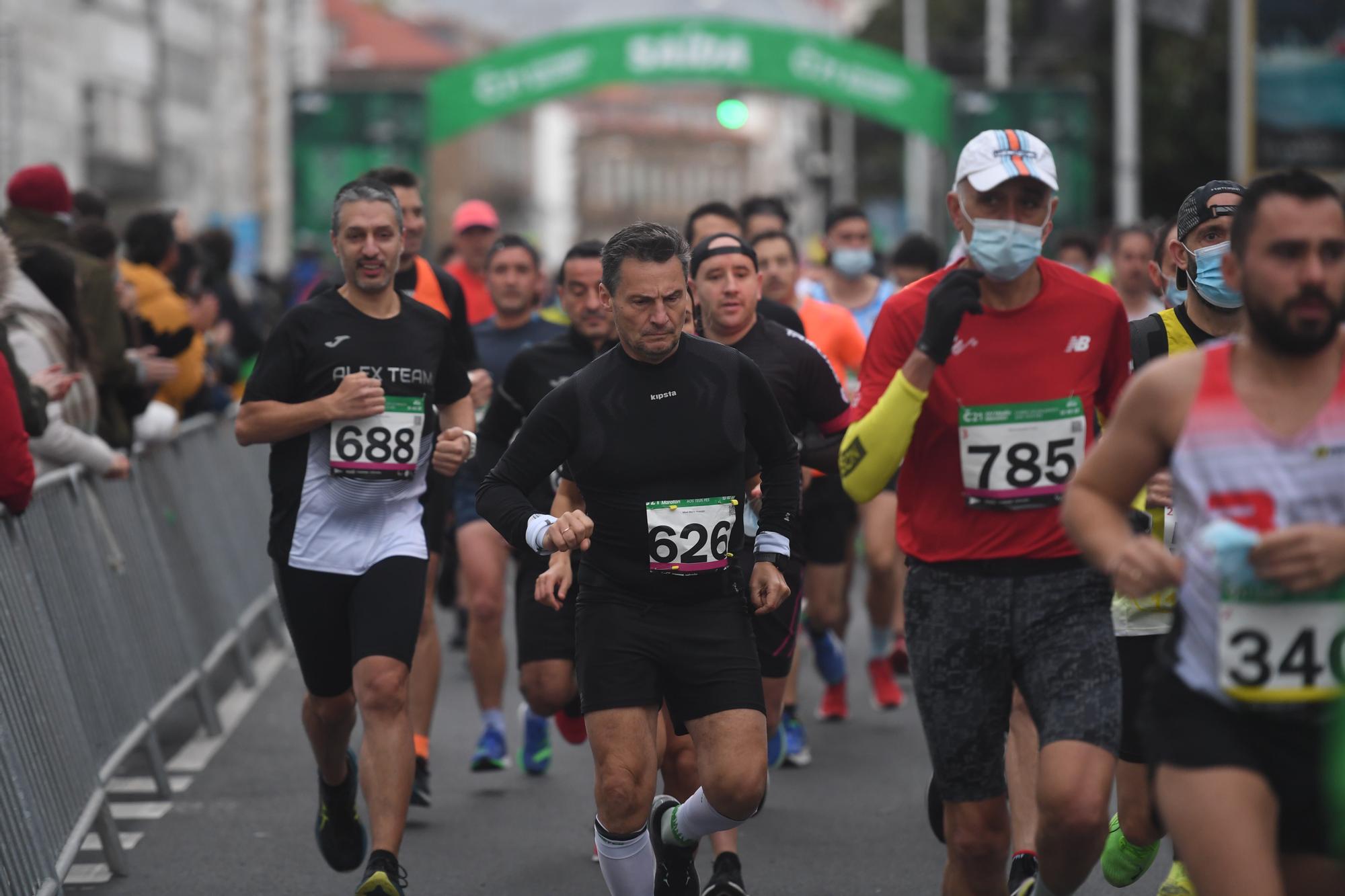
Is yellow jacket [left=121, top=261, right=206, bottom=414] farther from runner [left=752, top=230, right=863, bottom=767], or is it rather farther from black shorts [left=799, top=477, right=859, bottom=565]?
black shorts [left=799, top=477, right=859, bottom=565]

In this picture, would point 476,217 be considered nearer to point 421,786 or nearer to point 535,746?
point 535,746

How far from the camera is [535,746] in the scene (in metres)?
9.37

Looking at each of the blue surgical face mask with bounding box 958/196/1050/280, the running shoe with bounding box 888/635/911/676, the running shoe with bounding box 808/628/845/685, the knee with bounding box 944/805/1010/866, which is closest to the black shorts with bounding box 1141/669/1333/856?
the knee with bounding box 944/805/1010/866

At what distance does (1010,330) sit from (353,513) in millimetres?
2420

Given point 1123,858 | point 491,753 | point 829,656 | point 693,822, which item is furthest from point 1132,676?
point 829,656

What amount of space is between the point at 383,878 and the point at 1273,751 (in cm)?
291

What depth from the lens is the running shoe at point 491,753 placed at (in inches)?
369

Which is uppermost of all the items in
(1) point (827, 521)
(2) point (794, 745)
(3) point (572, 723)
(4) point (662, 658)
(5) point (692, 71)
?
(4) point (662, 658)

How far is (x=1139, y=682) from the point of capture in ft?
21.0

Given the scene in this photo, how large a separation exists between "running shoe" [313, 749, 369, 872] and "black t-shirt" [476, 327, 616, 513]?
1385mm

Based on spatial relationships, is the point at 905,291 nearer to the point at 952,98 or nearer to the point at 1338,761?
the point at 1338,761

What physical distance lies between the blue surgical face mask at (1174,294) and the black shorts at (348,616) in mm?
2527

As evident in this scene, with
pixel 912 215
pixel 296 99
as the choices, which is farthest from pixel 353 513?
pixel 912 215

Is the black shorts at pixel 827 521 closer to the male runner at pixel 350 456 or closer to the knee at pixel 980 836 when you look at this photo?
the male runner at pixel 350 456
